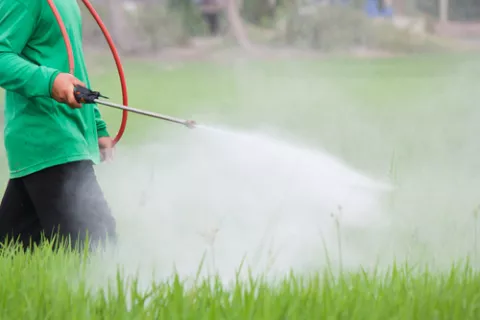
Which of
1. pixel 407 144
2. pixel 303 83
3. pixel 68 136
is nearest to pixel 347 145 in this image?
pixel 407 144

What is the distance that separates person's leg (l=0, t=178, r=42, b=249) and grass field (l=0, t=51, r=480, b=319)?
12 cm

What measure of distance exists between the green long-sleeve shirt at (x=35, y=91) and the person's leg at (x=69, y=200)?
47 mm

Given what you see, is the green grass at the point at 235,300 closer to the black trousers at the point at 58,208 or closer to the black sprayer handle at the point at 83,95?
the black trousers at the point at 58,208

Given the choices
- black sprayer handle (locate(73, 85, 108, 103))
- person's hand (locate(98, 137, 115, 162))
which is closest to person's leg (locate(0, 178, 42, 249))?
person's hand (locate(98, 137, 115, 162))

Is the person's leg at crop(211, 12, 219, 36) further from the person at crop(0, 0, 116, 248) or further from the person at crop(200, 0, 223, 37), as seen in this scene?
the person at crop(0, 0, 116, 248)

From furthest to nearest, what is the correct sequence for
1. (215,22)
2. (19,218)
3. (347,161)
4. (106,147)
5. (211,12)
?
(215,22) → (211,12) → (347,161) → (106,147) → (19,218)

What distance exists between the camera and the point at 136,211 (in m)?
6.00

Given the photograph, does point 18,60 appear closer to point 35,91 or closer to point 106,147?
point 35,91

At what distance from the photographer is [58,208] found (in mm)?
3756

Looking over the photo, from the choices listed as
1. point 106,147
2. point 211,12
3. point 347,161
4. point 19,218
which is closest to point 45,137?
point 19,218

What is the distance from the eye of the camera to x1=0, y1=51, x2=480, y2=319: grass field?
299 cm

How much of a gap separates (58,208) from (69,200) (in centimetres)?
6

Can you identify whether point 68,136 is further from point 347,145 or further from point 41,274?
point 347,145

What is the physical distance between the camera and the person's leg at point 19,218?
3850 millimetres
